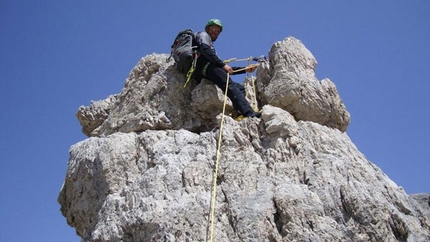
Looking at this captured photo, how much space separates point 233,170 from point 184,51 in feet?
10.5

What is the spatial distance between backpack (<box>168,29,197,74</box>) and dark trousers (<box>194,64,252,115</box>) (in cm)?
32

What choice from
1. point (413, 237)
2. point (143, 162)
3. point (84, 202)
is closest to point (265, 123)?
point (143, 162)

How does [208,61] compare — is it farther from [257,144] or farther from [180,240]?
[180,240]

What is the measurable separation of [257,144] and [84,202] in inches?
139

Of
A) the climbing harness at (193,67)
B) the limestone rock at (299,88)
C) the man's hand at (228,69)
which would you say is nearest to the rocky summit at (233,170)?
the limestone rock at (299,88)

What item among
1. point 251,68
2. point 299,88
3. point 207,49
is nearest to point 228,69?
point 207,49

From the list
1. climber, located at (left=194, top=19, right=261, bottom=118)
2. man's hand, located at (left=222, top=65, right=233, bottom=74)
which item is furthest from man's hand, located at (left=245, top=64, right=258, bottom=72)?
man's hand, located at (left=222, top=65, right=233, bottom=74)

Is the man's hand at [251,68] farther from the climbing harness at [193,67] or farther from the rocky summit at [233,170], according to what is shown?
the climbing harness at [193,67]

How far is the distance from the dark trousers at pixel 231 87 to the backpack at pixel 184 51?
0.32 metres

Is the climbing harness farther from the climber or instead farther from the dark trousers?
the dark trousers

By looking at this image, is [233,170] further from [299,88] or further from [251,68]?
[251,68]

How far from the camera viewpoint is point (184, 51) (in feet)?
31.8

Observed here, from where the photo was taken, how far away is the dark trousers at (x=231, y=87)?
9.12 meters

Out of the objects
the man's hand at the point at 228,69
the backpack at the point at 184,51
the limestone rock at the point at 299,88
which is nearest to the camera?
the limestone rock at the point at 299,88
